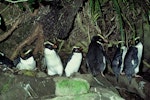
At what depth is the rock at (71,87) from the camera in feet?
17.4

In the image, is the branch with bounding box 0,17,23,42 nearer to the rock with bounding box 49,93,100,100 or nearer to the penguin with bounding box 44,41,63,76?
the penguin with bounding box 44,41,63,76

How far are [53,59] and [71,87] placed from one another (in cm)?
186

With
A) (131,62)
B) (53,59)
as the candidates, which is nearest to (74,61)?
(53,59)

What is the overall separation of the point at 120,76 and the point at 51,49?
4.40 feet

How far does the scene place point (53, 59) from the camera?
711 centimetres

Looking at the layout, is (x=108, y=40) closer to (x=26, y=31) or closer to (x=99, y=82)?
(x=26, y=31)

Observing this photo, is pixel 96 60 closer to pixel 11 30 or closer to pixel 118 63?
pixel 118 63

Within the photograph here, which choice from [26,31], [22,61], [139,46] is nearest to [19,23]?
[26,31]

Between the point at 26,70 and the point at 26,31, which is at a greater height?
the point at 26,31

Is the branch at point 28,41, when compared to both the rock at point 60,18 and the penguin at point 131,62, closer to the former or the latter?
the rock at point 60,18

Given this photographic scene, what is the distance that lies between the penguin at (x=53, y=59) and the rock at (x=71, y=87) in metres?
1.67

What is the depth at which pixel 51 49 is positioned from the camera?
721cm

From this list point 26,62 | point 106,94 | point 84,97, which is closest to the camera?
point 84,97

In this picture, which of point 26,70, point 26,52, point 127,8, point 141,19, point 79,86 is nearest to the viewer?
point 79,86
